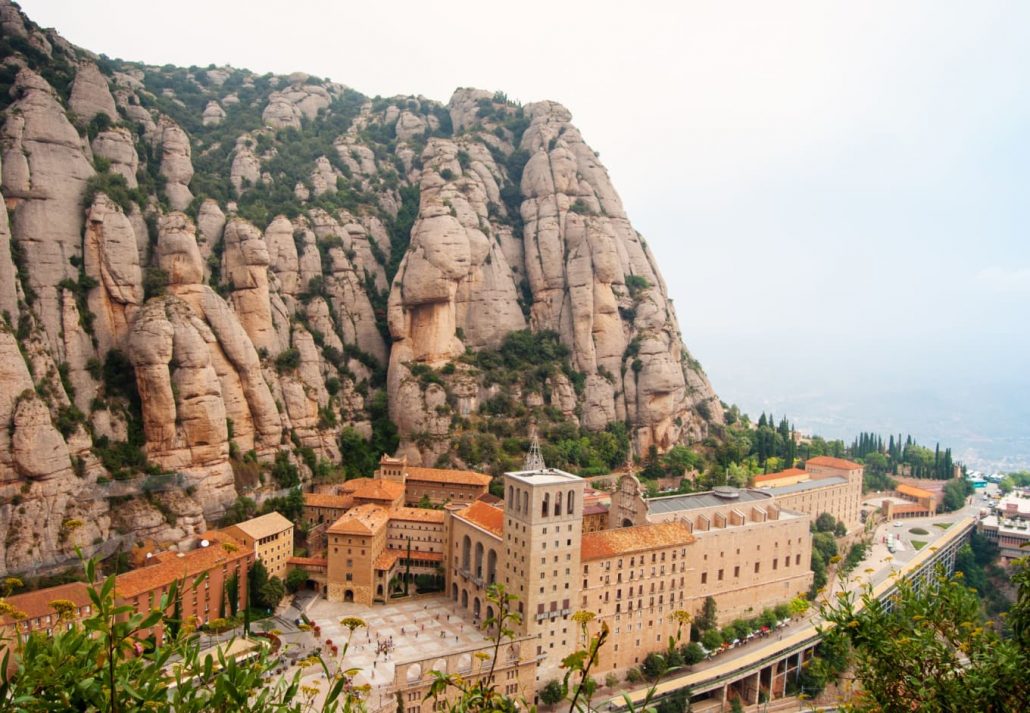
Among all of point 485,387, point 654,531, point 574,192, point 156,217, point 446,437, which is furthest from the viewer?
point 574,192

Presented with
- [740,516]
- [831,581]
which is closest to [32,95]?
[740,516]

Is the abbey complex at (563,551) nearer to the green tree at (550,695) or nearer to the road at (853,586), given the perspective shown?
the green tree at (550,695)

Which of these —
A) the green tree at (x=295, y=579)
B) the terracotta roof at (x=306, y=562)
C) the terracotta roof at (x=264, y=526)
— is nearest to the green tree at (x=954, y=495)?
the terracotta roof at (x=306, y=562)

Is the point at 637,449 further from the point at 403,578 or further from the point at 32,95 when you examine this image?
the point at 32,95

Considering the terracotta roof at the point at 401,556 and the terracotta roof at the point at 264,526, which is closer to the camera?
the terracotta roof at the point at 264,526

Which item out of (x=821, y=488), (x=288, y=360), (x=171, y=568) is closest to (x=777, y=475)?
(x=821, y=488)

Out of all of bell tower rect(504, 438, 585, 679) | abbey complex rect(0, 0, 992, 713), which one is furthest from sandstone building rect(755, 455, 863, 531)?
bell tower rect(504, 438, 585, 679)
